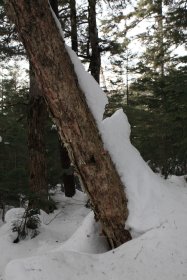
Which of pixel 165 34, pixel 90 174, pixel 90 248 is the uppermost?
pixel 165 34

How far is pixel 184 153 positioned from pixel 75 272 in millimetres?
8238

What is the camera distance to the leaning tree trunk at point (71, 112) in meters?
3.55

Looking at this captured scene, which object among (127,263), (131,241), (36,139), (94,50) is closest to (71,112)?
(131,241)

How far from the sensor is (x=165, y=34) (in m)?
10.6

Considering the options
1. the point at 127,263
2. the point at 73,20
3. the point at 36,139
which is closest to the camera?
the point at 127,263

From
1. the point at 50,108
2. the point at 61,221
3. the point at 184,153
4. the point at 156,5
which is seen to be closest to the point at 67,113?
the point at 50,108

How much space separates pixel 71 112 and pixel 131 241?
1516 millimetres

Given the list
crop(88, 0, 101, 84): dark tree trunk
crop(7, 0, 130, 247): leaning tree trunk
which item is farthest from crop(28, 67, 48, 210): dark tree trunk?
crop(7, 0, 130, 247): leaning tree trunk

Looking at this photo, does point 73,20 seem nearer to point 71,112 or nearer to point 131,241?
point 71,112

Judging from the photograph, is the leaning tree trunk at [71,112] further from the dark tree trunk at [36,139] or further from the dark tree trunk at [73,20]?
the dark tree trunk at [73,20]

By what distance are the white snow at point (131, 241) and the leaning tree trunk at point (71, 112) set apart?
0.15 m

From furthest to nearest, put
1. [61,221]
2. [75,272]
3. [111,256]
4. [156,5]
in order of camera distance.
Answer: [156,5]
[61,221]
[111,256]
[75,272]

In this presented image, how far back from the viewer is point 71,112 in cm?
365

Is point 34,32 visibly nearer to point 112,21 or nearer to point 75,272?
point 75,272
